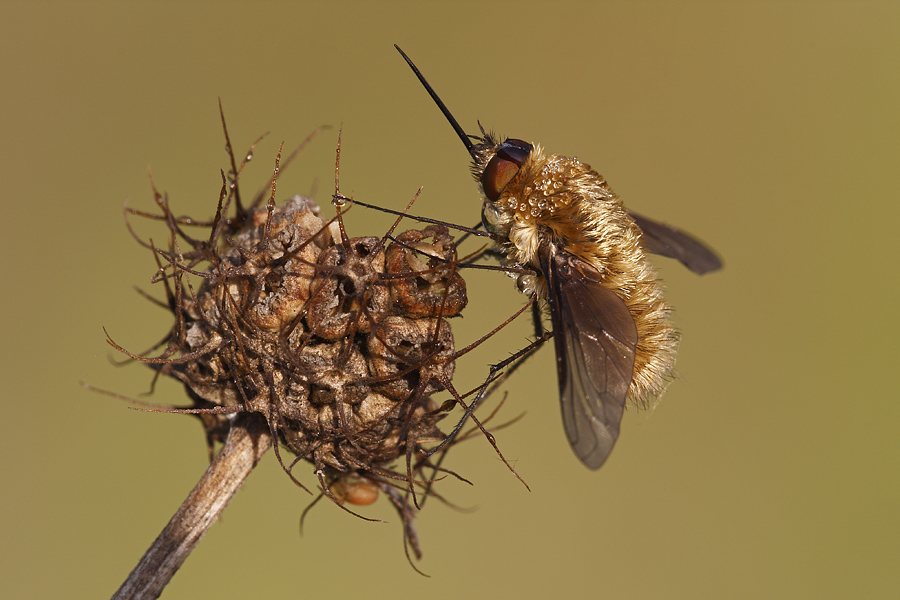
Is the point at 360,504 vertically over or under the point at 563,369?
under

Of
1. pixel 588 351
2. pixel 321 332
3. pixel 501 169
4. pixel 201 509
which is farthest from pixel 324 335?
pixel 501 169

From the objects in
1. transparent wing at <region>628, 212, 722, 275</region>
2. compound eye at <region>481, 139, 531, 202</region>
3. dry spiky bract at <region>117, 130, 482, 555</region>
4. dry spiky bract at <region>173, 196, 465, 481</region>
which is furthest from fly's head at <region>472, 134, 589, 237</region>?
transparent wing at <region>628, 212, 722, 275</region>

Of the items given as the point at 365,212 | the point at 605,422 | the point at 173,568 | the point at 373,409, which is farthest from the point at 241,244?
the point at 365,212

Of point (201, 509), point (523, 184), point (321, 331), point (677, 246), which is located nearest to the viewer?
point (321, 331)

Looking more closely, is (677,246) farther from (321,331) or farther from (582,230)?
(321,331)

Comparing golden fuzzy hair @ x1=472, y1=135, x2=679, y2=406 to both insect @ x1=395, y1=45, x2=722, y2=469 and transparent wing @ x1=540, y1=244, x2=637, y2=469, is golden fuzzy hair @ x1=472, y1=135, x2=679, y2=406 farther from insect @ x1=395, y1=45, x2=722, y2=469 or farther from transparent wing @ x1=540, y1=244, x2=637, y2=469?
transparent wing @ x1=540, y1=244, x2=637, y2=469

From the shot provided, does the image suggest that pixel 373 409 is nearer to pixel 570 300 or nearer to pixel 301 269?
pixel 301 269
